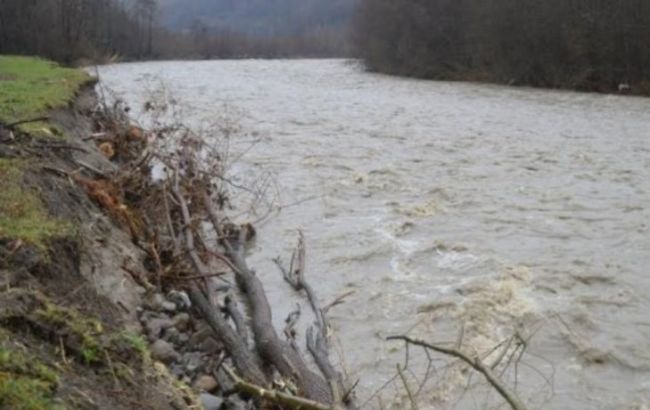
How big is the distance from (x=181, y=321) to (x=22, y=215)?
1.53m

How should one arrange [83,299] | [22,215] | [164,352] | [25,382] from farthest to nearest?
[22,215] → [164,352] → [83,299] → [25,382]

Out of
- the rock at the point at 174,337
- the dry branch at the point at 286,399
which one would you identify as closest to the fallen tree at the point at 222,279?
the dry branch at the point at 286,399

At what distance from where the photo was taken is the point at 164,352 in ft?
16.5

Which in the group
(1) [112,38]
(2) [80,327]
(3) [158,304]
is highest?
(1) [112,38]

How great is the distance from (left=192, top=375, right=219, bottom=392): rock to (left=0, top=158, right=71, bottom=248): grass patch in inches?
56.1

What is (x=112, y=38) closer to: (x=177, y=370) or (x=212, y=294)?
(x=212, y=294)

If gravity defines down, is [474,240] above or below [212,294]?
above

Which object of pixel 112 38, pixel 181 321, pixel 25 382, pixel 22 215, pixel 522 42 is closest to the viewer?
pixel 25 382

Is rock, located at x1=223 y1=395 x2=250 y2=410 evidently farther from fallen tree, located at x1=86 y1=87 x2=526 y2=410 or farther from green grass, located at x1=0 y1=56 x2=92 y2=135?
green grass, located at x1=0 y1=56 x2=92 y2=135

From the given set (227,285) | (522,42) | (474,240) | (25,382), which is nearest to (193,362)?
(227,285)

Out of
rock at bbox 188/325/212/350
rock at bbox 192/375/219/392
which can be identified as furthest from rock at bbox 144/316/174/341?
rock at bbox 192/375/219/392

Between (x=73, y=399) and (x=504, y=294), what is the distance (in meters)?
4.73

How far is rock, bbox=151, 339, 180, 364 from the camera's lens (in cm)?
496

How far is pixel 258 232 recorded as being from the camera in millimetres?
9086
